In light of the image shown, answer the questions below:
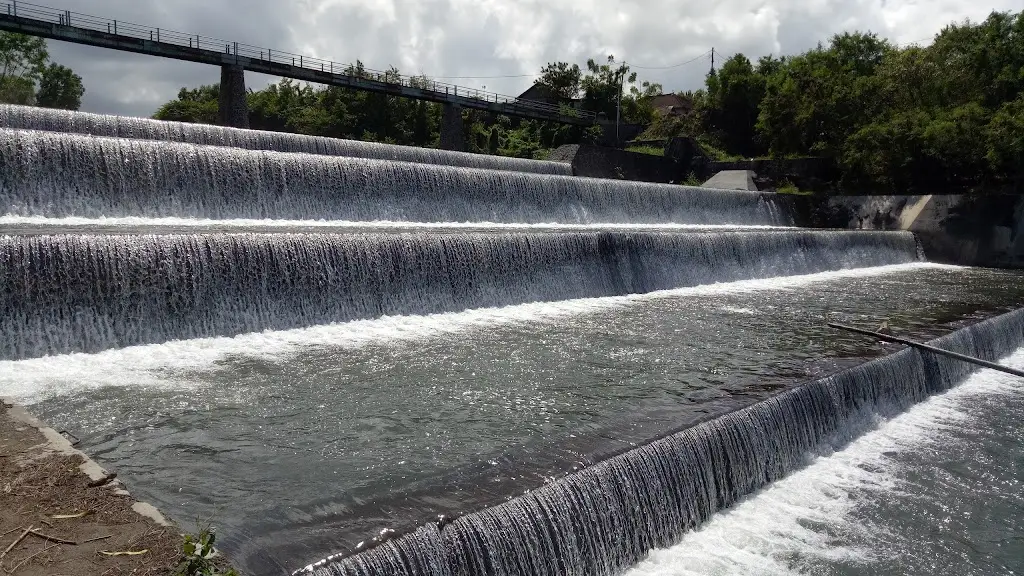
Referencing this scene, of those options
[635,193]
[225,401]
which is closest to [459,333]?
[225,401]

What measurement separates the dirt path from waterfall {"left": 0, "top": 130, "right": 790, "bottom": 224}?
7143 mm

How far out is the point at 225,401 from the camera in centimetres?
560

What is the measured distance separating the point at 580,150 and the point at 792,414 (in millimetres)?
19801

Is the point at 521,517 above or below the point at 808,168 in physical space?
below

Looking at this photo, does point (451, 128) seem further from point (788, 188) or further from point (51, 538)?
point (51, 538)

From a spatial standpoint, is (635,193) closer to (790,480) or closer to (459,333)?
(459,333)

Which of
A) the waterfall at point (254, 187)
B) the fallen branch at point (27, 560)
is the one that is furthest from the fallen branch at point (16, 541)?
the waterfall at point (254, 187)

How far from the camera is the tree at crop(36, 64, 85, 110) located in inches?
1773

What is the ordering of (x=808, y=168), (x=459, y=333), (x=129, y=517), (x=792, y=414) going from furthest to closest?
1. (x=808, y=168)
2. (x=459, y=333)
3. (x=792, y=414)
4. (x=129, y=517)

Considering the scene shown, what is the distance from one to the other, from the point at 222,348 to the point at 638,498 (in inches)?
185

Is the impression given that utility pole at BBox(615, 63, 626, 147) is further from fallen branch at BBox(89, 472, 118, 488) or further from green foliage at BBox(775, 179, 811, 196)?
fallen branch at BBox(89, 472, 118, 488)

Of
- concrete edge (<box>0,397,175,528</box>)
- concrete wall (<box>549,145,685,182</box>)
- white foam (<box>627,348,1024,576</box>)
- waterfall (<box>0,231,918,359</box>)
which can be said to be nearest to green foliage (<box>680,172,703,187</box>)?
concrete wall (<box>549,145,685,182</box>)

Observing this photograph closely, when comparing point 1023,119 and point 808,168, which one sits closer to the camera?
point 1023,119

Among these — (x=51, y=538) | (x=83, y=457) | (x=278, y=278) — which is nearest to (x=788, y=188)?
(x=278, y=278)
